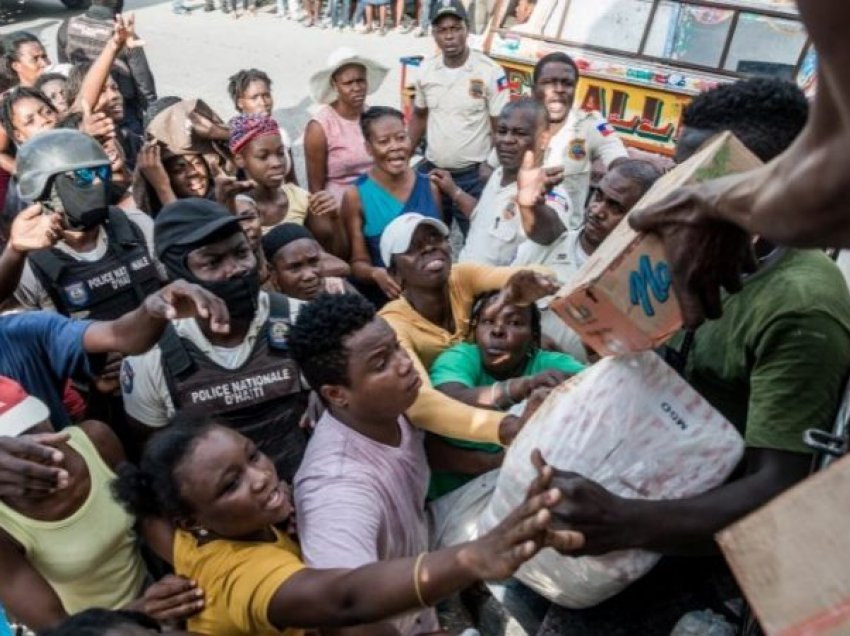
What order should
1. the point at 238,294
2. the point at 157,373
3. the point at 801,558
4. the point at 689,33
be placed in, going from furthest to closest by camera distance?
the point at 689,33 → the point at 238,294 → the point at 157,373 → the point at 801,558

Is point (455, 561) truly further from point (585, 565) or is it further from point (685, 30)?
point (685, 30)

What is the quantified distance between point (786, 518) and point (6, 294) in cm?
271

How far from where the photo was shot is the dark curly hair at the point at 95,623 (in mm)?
1691

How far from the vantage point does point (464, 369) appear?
2.79 meters

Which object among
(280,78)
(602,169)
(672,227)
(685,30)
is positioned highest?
(672,227)

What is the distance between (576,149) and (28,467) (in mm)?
3671

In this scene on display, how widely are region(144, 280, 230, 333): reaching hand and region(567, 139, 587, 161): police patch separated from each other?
118 inches

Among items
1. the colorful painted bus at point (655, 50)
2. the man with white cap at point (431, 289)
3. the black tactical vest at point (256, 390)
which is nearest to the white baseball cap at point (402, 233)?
the man with white cap at point (431, 289)

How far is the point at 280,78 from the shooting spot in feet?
39.4

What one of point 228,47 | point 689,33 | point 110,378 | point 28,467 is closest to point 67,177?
point 110,378

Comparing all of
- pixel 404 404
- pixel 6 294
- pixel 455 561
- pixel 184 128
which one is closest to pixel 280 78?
pixel 184 128

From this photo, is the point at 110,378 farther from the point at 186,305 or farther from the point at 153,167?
the point at 153,167

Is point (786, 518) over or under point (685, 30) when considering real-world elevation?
over

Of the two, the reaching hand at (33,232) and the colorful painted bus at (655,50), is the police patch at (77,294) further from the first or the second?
the colorful painted bus at (655,50)
